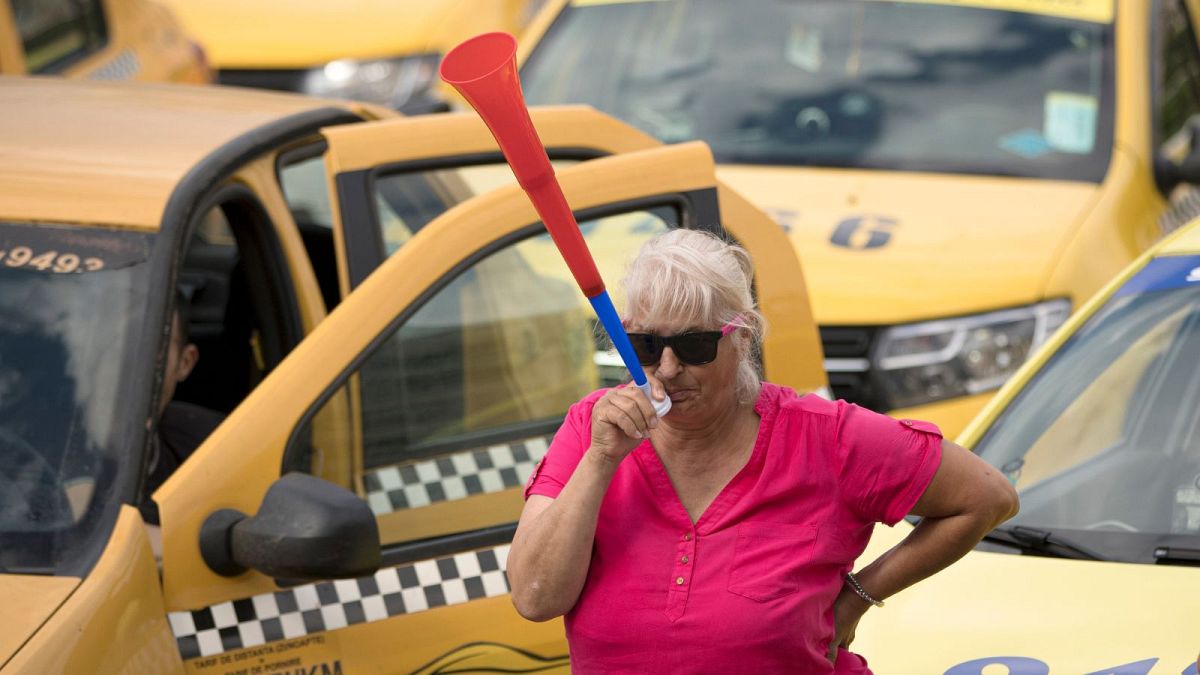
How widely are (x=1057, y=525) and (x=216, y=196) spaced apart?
5.94 feet

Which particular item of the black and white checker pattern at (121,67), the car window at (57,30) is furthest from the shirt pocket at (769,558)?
the black and white checker pattern at (121,67)

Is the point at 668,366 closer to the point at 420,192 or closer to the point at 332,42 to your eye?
the point at 420,192

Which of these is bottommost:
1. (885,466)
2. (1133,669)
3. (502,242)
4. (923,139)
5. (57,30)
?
(1133,669)

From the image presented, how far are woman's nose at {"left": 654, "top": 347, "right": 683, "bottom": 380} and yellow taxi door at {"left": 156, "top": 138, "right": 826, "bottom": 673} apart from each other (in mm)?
974

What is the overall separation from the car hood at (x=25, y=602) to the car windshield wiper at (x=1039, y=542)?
172 cm

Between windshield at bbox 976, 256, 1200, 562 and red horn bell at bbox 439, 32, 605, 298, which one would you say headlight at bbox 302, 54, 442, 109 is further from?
red horn bell at bbox 439, 32, 605, 298

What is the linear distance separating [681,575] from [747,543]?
4.4 inches

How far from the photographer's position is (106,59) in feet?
31.2

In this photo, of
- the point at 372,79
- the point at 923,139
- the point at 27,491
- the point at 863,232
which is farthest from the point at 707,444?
the point at 372,79

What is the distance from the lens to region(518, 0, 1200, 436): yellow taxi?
6.05 meters

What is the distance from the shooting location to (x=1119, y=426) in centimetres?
403

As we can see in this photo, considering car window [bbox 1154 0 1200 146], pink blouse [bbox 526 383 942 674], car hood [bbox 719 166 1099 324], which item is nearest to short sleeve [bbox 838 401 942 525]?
pink blouse [bbox 526 383 942 674]

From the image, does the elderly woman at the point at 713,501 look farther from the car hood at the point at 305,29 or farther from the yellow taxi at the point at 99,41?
the car hood at the point at 305,29

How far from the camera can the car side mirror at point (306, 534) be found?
11.0ft
